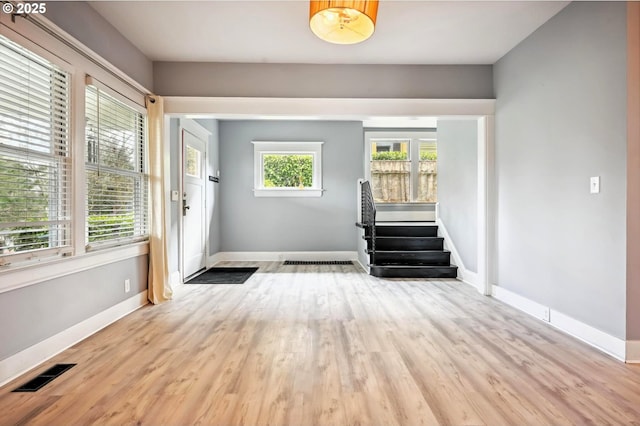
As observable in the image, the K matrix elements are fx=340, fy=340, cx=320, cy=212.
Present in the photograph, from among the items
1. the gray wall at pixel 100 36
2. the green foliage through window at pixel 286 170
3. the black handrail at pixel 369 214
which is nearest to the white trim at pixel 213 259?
the green foliage through window at pixel 286 170

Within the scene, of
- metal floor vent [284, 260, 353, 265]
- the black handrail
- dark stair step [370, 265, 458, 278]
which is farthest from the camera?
metal floor vent [284, 260, 353, 265]

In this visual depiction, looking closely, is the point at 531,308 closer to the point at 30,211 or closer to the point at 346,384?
the point at 346,384

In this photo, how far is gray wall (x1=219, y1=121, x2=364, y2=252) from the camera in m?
6.48

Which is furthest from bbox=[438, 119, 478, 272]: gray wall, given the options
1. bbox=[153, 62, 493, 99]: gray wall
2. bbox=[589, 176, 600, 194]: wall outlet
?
bbox=[589, 176, 600, 194]: wall outlet

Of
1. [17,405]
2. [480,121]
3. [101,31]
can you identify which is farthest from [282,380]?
[480,121]

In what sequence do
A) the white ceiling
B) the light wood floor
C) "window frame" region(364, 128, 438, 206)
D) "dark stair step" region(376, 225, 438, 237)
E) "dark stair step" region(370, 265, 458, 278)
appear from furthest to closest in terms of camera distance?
"window frame" region(364, 128, 438, 206) → "dark stair step" region(376, 225, 438, 237) → "dark stair step" region(370, 265, 458, 278) → the white ceiling → the light wood floor

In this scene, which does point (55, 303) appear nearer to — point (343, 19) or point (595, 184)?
point (343, 19)

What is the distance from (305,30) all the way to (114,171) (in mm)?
2160

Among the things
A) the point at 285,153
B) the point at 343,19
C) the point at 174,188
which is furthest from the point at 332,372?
the point at 285,153

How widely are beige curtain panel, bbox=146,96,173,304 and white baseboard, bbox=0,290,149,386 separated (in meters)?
0.31

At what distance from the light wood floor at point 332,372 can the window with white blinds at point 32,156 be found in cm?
84

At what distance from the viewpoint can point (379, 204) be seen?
24.1ft

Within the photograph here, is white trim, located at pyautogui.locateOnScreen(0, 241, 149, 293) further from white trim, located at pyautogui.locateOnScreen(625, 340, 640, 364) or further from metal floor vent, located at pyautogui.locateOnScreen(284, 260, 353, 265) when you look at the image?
white trim, located at pyautogui.locateOnScreen(625, 340, 640, 364)

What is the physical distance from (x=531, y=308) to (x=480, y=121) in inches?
83.7
